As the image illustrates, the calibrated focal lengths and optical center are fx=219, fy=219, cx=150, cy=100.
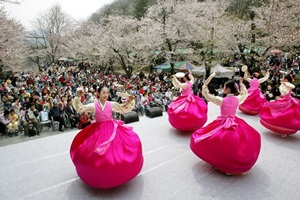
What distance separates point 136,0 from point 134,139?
2914cm

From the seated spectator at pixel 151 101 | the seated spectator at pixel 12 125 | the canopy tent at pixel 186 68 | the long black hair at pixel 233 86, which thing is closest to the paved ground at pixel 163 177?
the long black hair at pixel 233 86

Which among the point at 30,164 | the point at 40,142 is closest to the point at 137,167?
the point at 30,164

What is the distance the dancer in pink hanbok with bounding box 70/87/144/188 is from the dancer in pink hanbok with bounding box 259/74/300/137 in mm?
3442

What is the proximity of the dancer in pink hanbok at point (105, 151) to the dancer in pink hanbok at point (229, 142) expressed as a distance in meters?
1.11

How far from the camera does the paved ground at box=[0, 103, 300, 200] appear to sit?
310cm

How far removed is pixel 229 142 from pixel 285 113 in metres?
2.31

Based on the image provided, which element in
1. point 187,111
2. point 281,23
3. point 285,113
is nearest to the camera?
point 285,113

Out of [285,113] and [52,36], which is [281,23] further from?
[52,36]

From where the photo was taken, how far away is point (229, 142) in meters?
3.27

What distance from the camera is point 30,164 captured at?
13.4 feet

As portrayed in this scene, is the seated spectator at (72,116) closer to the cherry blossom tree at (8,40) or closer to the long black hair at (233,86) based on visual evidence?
the long black hair at (233,86)

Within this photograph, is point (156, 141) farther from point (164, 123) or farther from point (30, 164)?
point (30, 164)

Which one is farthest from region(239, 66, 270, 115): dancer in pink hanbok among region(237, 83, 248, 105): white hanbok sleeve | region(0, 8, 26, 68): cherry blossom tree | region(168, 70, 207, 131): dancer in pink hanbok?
region(0, 8, 26, 68): cherry blossom tree

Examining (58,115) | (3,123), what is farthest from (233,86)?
(3,123)
